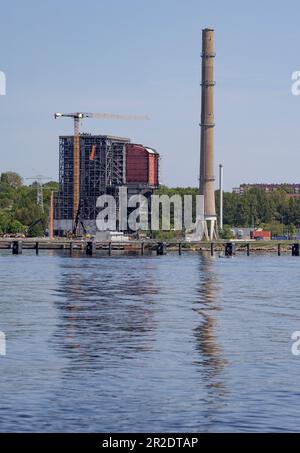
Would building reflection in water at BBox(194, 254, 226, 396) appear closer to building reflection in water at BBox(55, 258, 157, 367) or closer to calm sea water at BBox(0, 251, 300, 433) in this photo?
calm sea water at BBox(0, 251, 300, 433)

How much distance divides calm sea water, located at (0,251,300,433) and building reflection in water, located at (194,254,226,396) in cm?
5

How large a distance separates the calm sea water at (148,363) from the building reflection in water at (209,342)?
5cm

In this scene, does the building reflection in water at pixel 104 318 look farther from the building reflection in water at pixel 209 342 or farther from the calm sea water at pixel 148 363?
the building reflection in water at pixel 209 342

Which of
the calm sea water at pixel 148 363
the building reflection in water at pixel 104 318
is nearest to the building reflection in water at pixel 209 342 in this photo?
the calm sea water at pixel 148 363

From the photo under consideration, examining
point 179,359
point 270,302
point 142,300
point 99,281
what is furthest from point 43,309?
point 99,281

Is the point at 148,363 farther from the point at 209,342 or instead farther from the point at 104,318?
the point at 104,318

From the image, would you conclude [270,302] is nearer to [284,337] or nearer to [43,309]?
[43,309]

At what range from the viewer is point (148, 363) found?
50000 millimetres

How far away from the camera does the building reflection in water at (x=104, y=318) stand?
2135 inches

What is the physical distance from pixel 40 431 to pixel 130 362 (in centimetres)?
1356

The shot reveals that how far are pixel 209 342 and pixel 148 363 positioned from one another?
856cm

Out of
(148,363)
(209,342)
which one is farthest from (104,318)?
(148,363)
